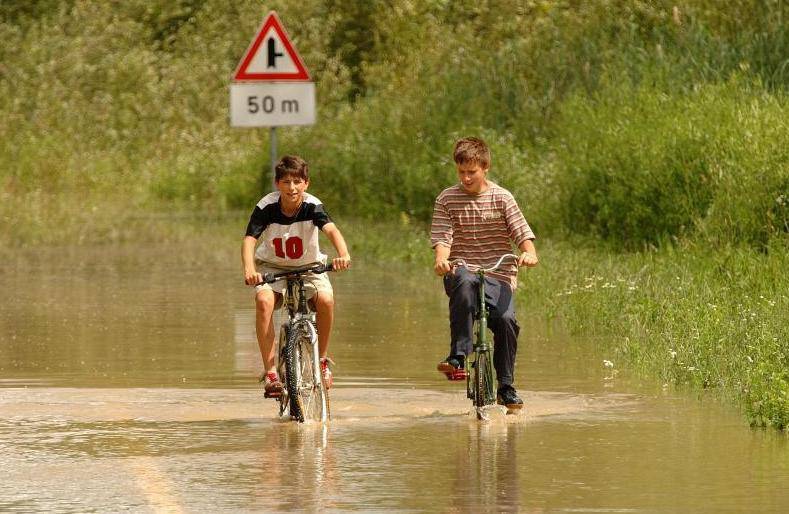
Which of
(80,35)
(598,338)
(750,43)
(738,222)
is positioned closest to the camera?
(598,338)

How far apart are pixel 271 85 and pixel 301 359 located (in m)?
12.9

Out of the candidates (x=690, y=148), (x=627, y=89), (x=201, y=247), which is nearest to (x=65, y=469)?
(x=690, y=148)

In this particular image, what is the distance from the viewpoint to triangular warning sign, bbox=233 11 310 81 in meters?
24.9

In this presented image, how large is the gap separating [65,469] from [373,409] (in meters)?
2.79

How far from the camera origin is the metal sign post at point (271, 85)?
2489 centimetres

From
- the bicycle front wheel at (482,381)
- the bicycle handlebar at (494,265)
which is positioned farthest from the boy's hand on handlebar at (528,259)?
the bicycle front wheel at (482,381)

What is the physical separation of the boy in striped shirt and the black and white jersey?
0.68 metres

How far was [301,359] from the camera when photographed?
1278 cm

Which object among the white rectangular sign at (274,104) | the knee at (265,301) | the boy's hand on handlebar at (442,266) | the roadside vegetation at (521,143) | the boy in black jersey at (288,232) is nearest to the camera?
the boy's hand on handlebar at (442,266)

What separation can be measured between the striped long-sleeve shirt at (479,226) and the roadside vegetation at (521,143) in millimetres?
1587

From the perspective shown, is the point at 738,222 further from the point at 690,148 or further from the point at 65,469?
the point at 65,469

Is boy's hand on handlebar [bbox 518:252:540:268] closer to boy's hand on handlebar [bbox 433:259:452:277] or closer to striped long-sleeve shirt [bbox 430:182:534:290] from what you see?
striped long-sleeve shirt [bbox 430:182:534:290]

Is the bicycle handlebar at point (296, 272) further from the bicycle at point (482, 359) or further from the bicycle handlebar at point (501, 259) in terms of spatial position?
the bicycle handlebar at point (501, 259)

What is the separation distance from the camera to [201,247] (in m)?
29.1
